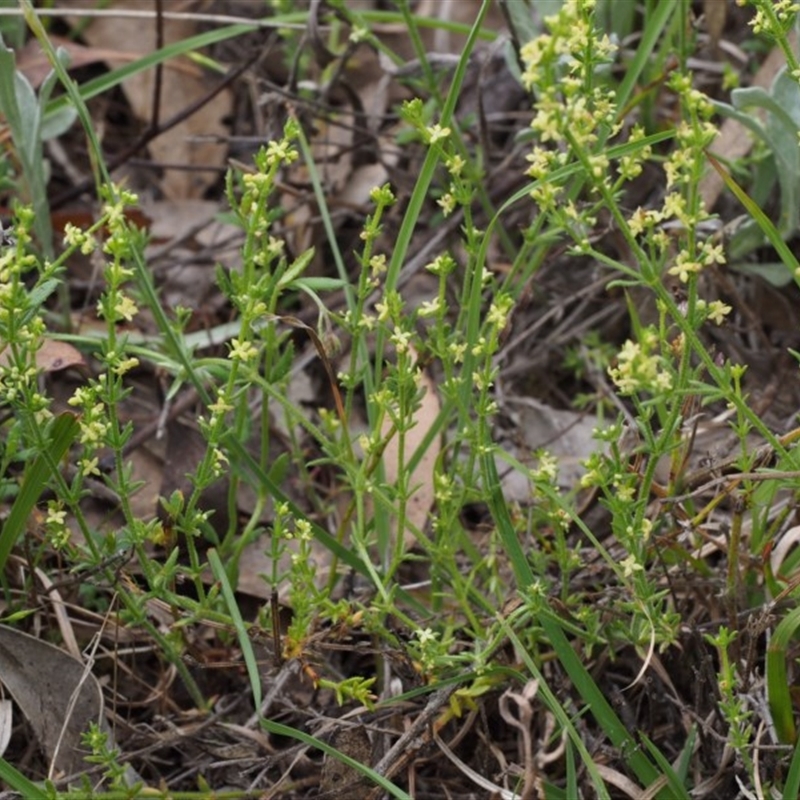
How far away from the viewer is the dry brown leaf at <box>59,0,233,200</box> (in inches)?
119

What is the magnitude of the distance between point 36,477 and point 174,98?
1.56 m

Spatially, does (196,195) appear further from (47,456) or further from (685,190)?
(47,456)

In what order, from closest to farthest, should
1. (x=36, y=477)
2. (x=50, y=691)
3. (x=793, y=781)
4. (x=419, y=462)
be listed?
(x=793, y=781), (x=36, y=477), (x=50, y=691), (x=419, y=462)

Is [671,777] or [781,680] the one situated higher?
[781,680]

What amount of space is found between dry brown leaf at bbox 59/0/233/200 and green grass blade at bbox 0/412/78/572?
53.3 inches

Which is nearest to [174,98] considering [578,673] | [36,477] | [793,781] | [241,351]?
[36,477]

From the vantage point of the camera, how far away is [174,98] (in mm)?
3094

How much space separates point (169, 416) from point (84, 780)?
81 centimetres

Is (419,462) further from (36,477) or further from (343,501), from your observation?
(36,477)

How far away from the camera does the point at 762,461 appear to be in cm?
182

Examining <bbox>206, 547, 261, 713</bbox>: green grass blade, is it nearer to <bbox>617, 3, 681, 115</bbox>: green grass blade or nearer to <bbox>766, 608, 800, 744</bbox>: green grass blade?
<bbox>766, 608, 800, 744</bbox>: green grass blade

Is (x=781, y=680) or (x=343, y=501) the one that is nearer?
(x=781, y=680)

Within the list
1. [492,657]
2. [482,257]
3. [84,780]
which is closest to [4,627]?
[84,780]

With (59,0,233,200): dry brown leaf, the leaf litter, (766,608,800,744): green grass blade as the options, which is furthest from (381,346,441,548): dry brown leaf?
(59,0,233,200): dry brown leaf
